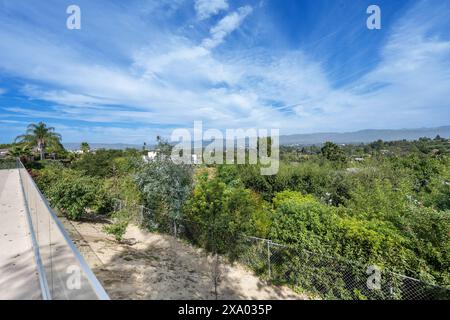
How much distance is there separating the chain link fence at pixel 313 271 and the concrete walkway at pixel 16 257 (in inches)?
180

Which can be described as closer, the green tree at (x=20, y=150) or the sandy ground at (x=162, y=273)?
the sandy ground at (x=162, y=273)

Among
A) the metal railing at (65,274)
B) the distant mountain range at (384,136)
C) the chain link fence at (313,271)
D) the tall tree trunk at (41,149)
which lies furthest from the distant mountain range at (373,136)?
the metal railing at (65,274)

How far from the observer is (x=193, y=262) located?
7.04 meters

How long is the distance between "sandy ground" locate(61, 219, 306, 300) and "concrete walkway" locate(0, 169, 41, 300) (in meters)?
0.90

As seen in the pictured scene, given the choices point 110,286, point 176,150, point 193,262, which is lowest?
point 193,262

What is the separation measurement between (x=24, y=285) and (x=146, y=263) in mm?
3158

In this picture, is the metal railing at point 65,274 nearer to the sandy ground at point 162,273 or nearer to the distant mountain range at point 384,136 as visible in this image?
the sandy ground at point 162,273

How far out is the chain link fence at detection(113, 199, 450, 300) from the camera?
4254mm

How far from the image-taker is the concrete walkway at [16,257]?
3297 millimetres

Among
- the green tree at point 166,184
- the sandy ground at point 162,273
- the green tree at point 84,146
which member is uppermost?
the green tree at point 84,146

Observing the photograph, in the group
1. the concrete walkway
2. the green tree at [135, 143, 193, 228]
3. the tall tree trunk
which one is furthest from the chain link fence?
the tall tree trunk
